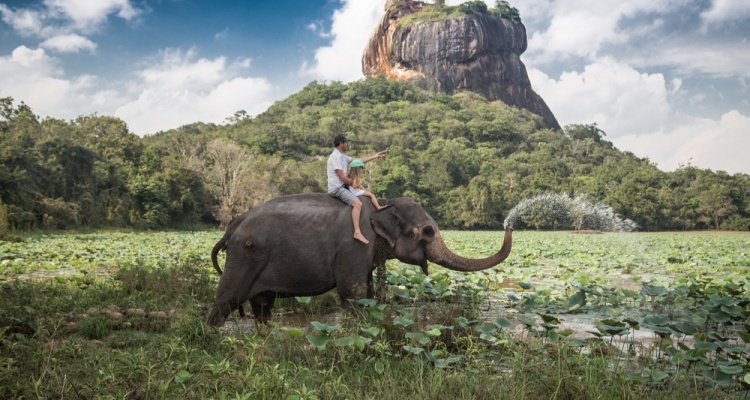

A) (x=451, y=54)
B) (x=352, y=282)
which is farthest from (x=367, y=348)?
(x=451, y=54)

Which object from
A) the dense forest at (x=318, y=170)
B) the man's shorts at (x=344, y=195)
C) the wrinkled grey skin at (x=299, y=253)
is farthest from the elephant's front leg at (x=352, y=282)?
the dense forest at (x=318, y=170)

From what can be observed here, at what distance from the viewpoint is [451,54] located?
131 metres

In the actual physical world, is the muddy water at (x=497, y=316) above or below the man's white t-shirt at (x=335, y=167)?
below

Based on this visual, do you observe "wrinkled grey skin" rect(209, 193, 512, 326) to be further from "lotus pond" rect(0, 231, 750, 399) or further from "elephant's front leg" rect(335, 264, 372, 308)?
"lotus pond" rect(0, 231, 750, 399)

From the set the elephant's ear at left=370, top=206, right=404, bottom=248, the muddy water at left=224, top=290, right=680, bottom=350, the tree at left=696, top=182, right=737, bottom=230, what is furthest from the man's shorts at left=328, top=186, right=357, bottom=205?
the tree at left=696, top=182, right=737, bottom=230

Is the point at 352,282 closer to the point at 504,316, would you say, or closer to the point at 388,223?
the point at 388,223

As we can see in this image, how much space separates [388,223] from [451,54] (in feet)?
431

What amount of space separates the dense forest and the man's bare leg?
17084 millimetres

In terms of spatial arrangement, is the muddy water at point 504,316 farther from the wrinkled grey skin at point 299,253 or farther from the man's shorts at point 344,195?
the man's shorts at point 344,195

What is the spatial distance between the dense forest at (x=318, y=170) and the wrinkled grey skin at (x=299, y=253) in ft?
53.7

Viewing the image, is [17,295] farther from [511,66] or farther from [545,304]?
[511,66]

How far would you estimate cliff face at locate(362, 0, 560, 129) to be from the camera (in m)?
131

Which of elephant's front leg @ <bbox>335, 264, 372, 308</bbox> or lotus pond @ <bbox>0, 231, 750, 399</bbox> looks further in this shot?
elephant's front leg @ <bbox>335, 264, 372, 308</bbox>

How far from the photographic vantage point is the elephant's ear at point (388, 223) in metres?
5.84
